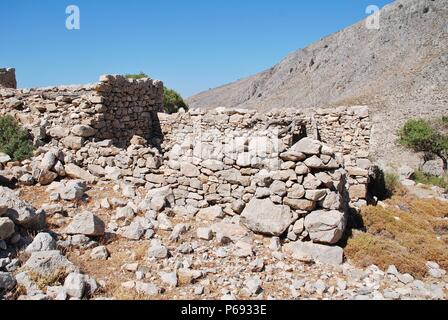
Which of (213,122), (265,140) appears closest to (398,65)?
(213,122)

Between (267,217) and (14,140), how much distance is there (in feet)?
23.0

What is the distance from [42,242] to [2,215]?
0.82m

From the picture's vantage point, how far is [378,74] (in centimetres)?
5734

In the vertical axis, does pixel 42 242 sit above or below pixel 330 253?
above

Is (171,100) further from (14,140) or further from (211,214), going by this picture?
(211,214)

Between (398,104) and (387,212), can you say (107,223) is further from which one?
(398,104)

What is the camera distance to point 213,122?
1204 centimetres

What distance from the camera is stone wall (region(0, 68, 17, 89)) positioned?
Result: 13883 mm

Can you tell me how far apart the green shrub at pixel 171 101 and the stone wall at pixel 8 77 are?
6.86 metres

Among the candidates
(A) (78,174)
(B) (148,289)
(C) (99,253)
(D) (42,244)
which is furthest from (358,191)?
(D) (42,244)

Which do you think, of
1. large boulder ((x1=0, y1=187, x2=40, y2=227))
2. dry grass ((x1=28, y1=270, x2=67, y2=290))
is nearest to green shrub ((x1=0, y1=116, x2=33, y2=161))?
large boulder ((x1=0, y1=187, x2=40, y2=227))

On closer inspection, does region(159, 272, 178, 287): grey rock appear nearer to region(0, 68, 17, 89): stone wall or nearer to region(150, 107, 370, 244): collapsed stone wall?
region(150, 107, 370, 244): collapsed stone wall

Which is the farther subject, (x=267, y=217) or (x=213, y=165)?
(x=213, y=165)

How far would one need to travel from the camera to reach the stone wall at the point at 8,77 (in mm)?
13883
